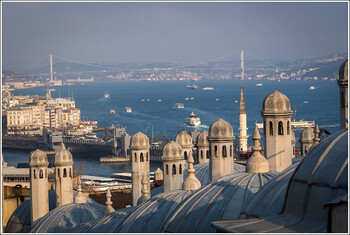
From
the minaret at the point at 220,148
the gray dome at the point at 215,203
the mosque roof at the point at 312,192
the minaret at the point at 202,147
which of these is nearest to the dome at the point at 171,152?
the minaret at the point at 220,148

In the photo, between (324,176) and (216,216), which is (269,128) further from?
(324,176)

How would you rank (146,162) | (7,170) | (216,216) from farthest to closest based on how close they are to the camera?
(7,170) → (146,162) → (216,216)

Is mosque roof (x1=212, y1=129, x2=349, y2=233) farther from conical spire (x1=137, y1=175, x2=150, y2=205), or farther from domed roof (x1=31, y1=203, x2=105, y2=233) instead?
Result: domed roof (x1=31, y1=203, x2=105, y2=233)

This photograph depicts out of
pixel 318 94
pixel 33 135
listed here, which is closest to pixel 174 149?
pixel 33 135

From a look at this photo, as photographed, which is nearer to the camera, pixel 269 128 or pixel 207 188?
pixel 207 188

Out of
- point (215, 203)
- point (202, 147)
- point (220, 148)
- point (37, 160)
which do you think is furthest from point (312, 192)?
point (37, 160)

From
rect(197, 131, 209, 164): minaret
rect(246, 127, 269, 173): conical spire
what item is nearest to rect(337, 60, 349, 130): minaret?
rect(246, 127, 269, 173): conical spire
